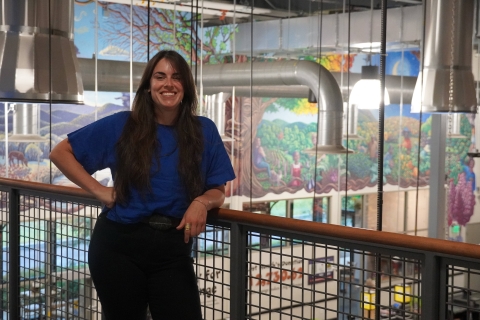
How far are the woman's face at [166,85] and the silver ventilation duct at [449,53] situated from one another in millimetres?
3463

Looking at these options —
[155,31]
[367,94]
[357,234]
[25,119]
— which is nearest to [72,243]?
[357,234]

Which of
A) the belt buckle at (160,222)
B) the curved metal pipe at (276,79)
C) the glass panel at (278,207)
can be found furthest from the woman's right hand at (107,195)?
the glass panel at (278,207)

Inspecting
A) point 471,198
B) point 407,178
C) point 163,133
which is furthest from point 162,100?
point 471,198

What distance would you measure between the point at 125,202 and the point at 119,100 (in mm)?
8173

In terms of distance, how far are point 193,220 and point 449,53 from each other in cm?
388

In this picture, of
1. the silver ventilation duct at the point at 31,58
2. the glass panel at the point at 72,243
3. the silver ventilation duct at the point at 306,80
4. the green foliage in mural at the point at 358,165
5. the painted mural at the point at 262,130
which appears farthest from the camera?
the green foliage in mural at the point at 358,165

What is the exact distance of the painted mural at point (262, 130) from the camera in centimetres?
937

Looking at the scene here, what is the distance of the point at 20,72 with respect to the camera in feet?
12.2

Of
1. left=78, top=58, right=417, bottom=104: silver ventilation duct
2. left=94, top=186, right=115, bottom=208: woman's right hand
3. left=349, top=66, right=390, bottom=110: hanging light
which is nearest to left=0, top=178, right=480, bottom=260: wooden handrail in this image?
left=94, top=186, right=115, bottom=208: woman's right hand

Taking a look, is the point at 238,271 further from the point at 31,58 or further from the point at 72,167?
the point at 31,58

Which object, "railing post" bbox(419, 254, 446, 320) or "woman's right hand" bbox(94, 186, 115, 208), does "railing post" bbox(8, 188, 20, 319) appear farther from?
"railing post" bbox(419, 254, 446, 320)

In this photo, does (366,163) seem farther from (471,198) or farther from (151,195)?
(151,195)

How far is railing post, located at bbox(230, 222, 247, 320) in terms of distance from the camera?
6.75 feet

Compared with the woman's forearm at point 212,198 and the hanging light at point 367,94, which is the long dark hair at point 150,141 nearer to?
the woman's forearm at point 212,198
